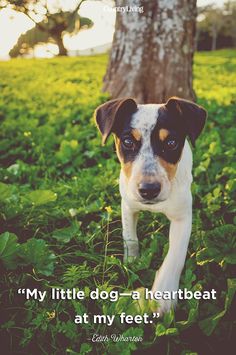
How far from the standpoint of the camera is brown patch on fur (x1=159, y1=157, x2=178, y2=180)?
2.90 metres

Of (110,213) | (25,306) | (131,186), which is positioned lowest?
(25,306)

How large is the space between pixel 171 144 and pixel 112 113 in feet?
1.46

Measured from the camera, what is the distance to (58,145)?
18.8 ft

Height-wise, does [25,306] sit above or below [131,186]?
below

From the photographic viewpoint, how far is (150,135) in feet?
9.65

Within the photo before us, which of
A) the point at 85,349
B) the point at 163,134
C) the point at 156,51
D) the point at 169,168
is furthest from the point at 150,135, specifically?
the point at 156,51

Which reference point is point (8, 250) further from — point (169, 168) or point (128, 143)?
point (169, 168)

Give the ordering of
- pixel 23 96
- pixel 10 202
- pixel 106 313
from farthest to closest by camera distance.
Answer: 1. pixel 23 96
2. pixel 10 202
3. pixel 106 313

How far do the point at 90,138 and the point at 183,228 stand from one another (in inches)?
119

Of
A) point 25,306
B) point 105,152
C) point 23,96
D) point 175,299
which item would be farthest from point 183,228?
point 23,96

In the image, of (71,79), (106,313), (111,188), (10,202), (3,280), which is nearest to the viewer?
(106,313)

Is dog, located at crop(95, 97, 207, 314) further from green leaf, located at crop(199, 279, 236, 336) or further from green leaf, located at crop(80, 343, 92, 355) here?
green leaf, located at crop(80, 343, 92, 355)

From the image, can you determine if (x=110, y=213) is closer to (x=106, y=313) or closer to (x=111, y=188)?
(x=111, y=188)

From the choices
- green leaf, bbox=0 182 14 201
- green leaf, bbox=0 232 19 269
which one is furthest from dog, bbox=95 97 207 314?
green leaf, bbox=0 182 14 201
